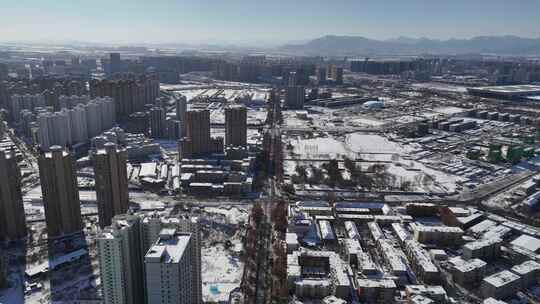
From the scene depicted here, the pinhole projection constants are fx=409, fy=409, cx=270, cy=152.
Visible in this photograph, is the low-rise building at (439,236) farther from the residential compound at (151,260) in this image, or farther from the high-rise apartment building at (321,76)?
the high-rise apartment building at (321,76)

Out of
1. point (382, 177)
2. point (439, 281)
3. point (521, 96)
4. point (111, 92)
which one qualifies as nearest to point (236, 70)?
point (111, 92)

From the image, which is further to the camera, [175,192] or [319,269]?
[175,192]

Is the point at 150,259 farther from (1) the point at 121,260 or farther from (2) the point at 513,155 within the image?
(2) the point at 513,155

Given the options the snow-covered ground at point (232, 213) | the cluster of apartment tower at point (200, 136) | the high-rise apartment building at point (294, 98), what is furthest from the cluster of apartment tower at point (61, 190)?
the high-rise apartment building at point (294, 98)

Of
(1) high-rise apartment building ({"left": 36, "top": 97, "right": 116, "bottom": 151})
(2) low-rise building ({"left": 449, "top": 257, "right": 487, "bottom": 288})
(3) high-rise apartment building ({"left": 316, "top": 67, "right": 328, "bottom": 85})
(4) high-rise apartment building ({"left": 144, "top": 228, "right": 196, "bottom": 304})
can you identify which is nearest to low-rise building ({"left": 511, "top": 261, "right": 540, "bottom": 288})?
(2) low-rise building ({"left": 449, "top": 257, "right": 487, "bottom": 288})

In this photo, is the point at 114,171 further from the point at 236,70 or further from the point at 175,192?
the point at 236,70

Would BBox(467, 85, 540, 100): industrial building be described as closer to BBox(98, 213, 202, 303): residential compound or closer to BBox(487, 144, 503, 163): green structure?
BBox(487, 144, 503, 163): green structure

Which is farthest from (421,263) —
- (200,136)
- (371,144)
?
(371,144)
